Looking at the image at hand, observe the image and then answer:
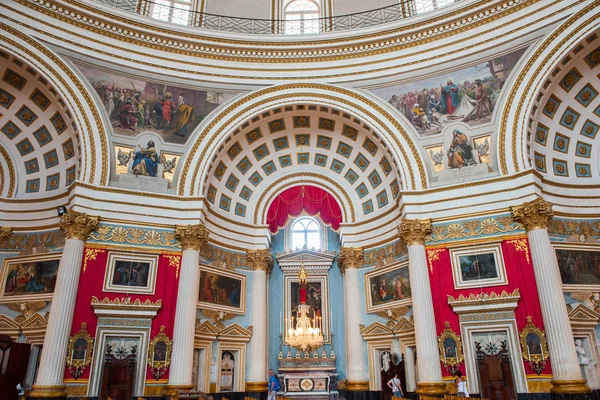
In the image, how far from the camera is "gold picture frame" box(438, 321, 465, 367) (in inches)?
585

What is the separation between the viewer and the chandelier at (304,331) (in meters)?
19.0

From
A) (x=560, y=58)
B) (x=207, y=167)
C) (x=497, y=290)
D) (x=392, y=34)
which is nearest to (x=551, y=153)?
(x=560, y=58)

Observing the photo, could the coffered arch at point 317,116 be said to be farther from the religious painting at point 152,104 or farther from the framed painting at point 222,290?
the framed painting at point 222,290

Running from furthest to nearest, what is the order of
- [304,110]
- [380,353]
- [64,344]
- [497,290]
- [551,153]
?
[304,110]
[380,353]
[551,153]
[497,290]
[64,344]

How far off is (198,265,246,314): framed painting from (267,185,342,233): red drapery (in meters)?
3.61

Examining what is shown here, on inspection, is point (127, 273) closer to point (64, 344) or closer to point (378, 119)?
point (64, 344)

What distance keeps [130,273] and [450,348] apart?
11.8 meters

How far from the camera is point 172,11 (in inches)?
814

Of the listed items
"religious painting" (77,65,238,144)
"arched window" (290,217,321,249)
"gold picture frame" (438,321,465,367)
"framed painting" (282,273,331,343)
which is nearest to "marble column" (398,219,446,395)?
"gold picture frame" (438,321,465,367)

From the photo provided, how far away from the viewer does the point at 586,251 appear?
15.8 metres

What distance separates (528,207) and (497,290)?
3.06 m

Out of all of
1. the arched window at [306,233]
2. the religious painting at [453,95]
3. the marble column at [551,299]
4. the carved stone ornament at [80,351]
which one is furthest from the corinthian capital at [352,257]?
the carved stone ornament at [80,351]

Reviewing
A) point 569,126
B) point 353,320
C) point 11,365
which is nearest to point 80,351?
point 11,365

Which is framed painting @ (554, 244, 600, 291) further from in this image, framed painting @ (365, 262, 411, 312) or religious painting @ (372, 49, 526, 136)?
religious painting @ (372, 49, 526, 136)
